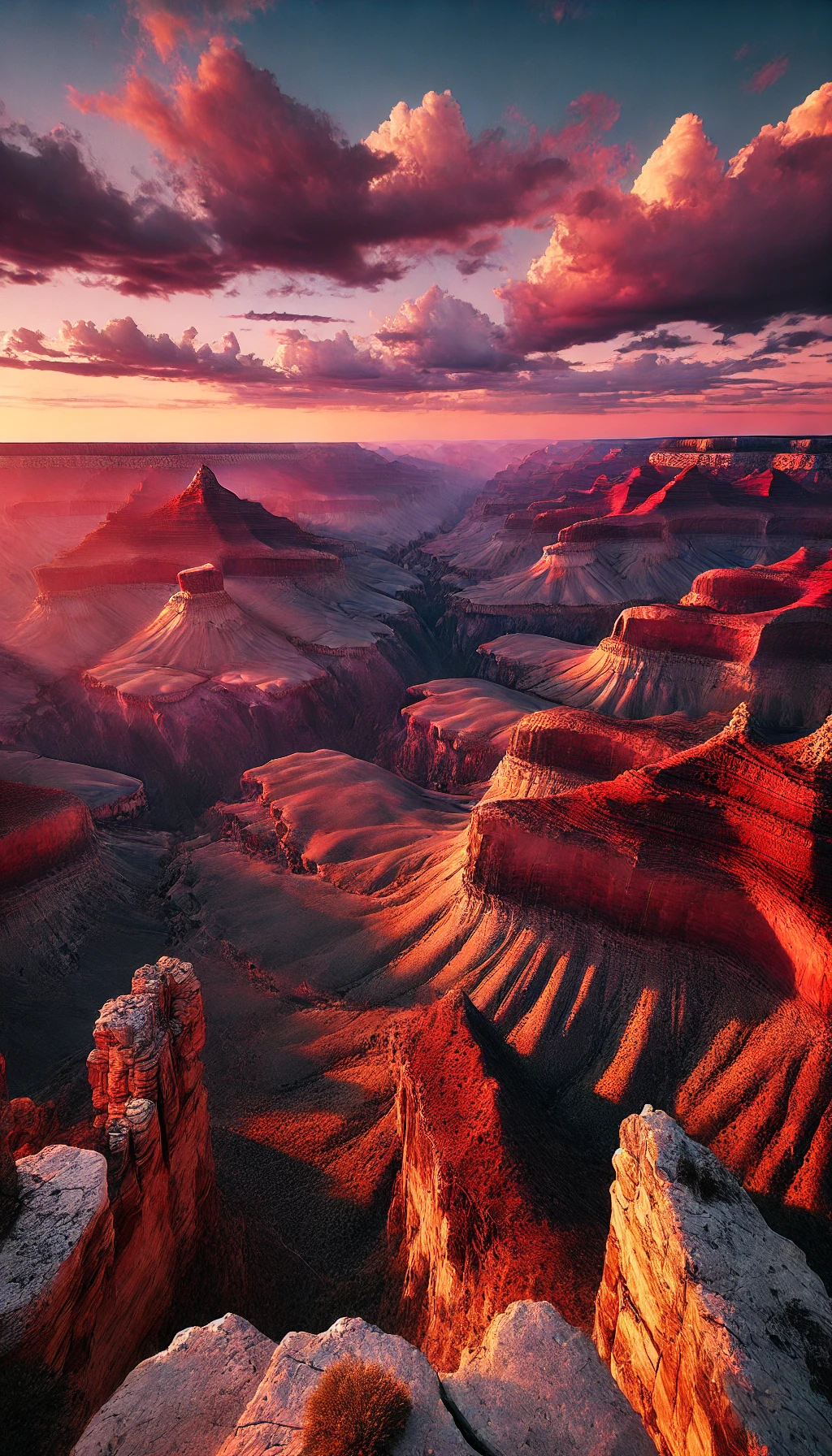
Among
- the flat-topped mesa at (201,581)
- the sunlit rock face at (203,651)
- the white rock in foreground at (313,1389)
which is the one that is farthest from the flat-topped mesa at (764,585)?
the white rock in foreground at (313,1389)

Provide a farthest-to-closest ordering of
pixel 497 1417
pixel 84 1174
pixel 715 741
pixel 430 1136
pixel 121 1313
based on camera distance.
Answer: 1. pixel 715 741
2. pixel 430 1136
3. pixel 121 1313
4. pixel 84 1174
5. pixel 497 1417

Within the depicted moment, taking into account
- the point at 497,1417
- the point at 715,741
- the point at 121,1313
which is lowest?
the point at 121,1313

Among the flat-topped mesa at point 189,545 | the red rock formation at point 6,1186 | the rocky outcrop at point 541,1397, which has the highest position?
the flat-topped mesa at point 189,545

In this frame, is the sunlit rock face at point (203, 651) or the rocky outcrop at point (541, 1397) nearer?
the rocky outcrop at point (541, 1397)

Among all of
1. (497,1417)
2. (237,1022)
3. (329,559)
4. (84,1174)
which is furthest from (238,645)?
(497,1417)

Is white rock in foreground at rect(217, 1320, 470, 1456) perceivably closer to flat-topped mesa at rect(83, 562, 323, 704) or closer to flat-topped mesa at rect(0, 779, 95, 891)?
flat-topped mesa at rect(0, 779, 95, 891)

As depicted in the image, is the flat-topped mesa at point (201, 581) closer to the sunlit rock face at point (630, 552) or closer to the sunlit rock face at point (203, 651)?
the sunlit rock face at point (203, 651)

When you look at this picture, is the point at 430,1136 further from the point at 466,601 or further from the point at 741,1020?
the point at 466,601

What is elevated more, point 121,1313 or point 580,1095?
point 121,1313
